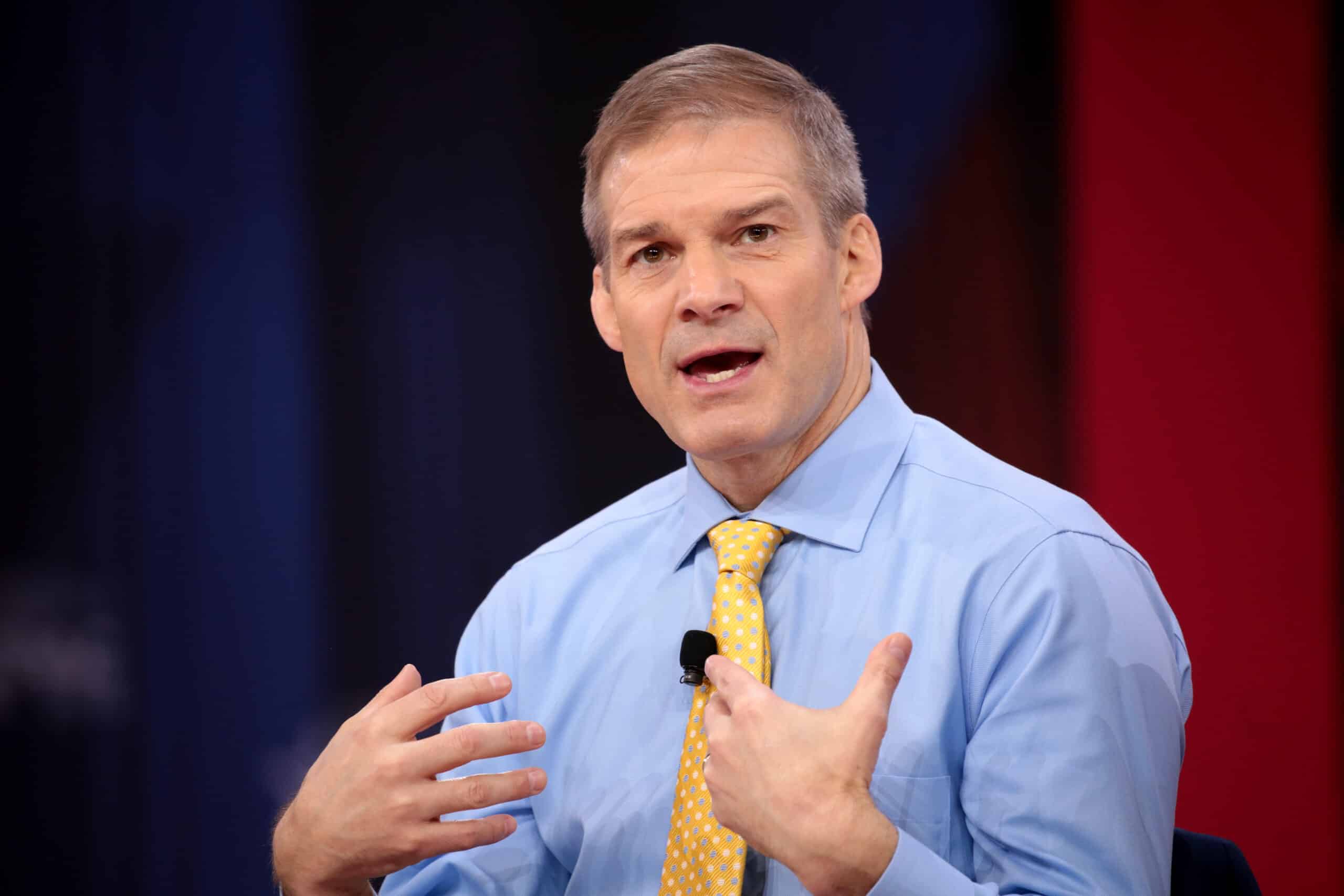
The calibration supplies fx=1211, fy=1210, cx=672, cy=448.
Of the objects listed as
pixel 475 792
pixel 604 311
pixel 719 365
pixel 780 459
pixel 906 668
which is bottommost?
pixel 475 792

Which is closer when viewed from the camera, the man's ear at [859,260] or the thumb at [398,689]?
the thumb at [398,689]

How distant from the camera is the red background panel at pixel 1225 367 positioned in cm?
176

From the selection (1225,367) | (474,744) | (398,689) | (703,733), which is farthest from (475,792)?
(1225,367)

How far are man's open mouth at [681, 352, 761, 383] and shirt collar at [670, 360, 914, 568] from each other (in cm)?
15

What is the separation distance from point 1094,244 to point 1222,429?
1.15 feet

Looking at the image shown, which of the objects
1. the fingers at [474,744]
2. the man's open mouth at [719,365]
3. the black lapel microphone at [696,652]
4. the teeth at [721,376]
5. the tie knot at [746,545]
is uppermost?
the man's open mouth at [719,365]

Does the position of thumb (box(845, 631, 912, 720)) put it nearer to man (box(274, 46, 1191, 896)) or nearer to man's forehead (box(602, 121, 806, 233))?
man (box(274, 46, 1191, 896))

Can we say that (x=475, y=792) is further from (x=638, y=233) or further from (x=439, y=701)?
(x=638, y=233)

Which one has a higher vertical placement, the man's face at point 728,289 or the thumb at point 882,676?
the man's face at point 728,289

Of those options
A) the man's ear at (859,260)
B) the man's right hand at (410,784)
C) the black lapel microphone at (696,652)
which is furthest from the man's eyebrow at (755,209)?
the man's right hand at (410,784)

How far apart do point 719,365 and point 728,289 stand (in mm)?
121

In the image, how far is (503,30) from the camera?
2.22m

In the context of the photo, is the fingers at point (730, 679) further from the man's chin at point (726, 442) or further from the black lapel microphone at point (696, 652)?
the man's chin at point (726, 442)

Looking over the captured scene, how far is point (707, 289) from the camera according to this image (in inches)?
57.3
